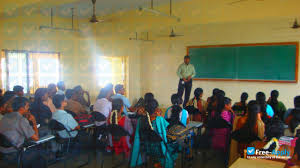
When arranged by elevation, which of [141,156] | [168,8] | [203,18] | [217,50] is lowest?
[141,156]

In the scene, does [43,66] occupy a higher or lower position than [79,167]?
higher

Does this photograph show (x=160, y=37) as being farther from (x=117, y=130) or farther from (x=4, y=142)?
(x=4, y=142)

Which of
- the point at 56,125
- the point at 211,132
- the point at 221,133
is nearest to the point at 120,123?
the point at 56,125

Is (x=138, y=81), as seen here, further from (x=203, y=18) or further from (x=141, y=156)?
(x=141, y=156)

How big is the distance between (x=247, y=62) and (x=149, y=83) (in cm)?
356

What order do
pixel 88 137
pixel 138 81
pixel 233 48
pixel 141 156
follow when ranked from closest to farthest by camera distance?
pixel 141 156, pixel 88 137, pixel 233 48, pixel 138 81

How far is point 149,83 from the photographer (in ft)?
29.8

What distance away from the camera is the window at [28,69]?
584 cm

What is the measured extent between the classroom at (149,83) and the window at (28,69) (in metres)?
0.03

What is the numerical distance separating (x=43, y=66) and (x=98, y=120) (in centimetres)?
366

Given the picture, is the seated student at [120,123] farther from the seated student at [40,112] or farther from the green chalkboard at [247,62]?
the green chalkboard at [247,62]

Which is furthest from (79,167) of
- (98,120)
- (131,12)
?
(131,12)

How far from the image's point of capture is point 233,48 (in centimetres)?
710

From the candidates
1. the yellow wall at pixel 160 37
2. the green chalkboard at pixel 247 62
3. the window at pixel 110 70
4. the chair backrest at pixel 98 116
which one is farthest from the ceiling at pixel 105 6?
the chair backrest at pixel 98 116
